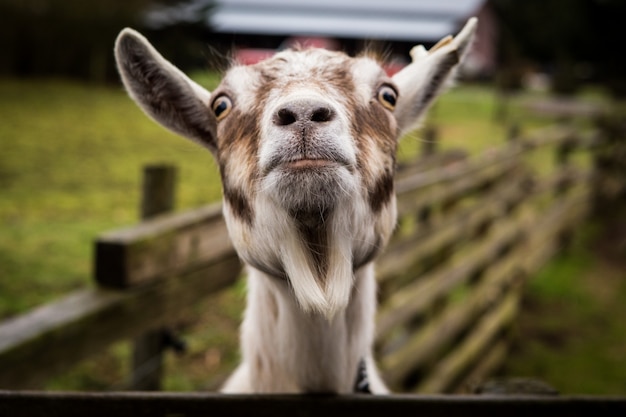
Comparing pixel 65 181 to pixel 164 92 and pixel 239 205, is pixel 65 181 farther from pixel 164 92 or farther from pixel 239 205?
pixel 239 205

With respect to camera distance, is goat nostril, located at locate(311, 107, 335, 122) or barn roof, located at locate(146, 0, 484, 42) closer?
goat nostril, located at locate(311, 107, 335, 122)

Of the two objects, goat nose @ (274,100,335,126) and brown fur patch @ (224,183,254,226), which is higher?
goat nose @ (274,100,335,126)

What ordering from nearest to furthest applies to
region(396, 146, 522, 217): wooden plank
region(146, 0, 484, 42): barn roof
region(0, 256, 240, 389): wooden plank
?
region(0, 256, 240, 389): wooden plank < region(396, 146, 522, 217): wooden plank < region(146, 0, 484, 42): barn roof

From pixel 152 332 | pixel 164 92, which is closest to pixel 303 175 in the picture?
pixel 164 92

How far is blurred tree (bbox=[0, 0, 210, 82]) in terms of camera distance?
18.9m

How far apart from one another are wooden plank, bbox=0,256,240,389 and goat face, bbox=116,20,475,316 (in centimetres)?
77

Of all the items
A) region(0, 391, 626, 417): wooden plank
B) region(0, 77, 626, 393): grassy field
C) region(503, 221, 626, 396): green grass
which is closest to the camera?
region(0, 391, 626, 417): wooden plank

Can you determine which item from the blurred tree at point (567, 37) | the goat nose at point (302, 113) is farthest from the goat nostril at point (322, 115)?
the blurred tree at point (567, 37)

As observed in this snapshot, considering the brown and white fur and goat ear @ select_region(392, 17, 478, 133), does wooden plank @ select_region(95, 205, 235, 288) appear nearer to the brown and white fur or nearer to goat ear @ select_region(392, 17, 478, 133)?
the brown and white fur

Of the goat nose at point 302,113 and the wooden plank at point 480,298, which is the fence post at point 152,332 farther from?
the goat nose at point 302,113

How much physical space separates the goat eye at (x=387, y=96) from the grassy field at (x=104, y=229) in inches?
20.4

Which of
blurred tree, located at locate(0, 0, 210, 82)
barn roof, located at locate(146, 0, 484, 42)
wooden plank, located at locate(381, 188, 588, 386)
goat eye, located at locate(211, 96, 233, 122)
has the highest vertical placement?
barn roof, located at locate(146, 0, 484, 42)

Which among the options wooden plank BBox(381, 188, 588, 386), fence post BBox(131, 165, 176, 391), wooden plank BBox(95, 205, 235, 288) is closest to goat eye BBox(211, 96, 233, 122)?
wooden plank BBox(95, 205, 235, 288)

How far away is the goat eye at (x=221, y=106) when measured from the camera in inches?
78.9
